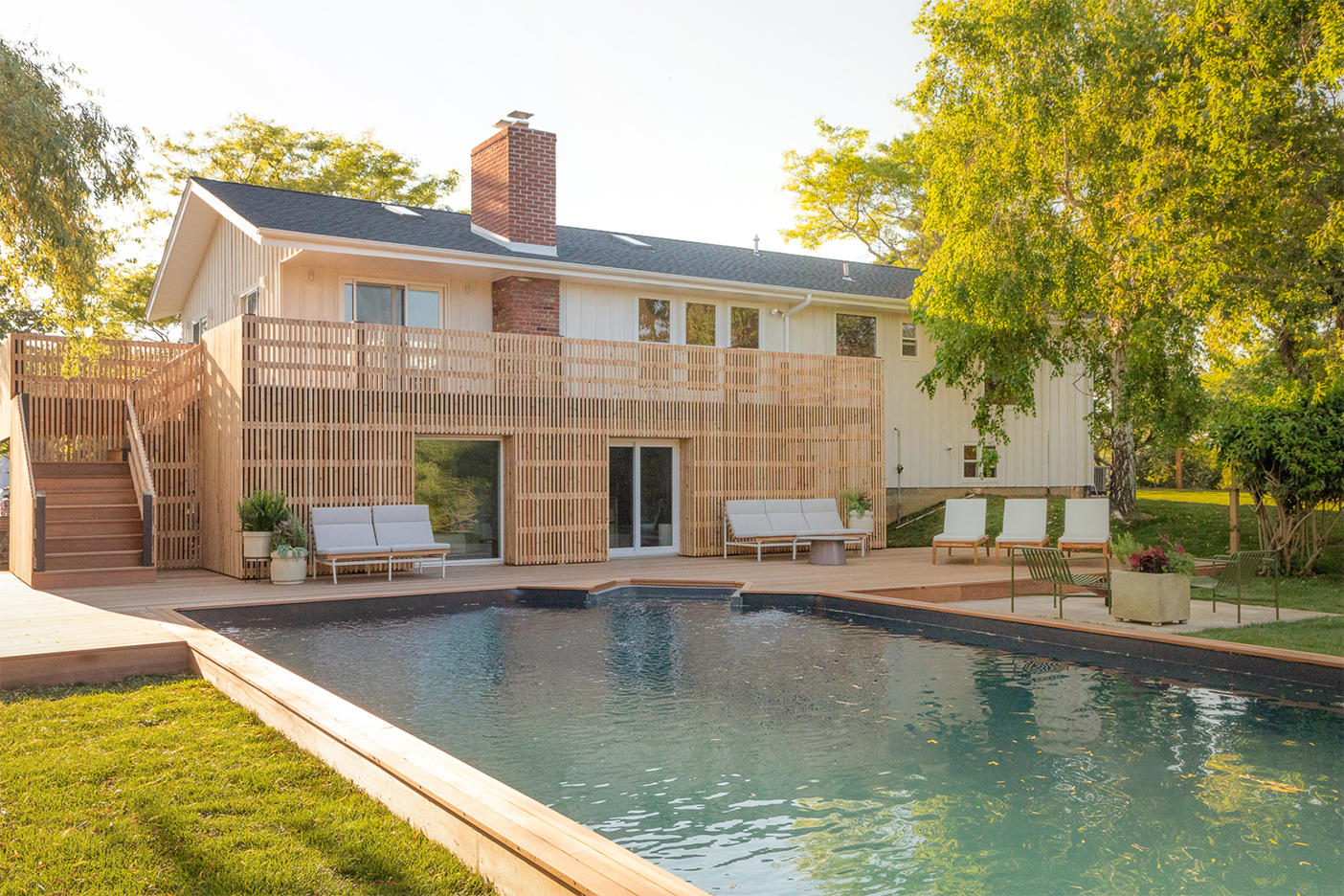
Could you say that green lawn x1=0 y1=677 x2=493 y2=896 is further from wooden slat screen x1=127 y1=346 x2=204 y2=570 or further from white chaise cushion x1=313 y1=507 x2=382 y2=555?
wooden slat screen x1=127 y1=346 x2=204 y2=570

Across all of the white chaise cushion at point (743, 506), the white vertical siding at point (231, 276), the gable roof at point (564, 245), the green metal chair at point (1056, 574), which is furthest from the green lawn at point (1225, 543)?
the white vertical siding at point (231, 276)

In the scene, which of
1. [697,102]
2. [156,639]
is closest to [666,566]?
[156,639]

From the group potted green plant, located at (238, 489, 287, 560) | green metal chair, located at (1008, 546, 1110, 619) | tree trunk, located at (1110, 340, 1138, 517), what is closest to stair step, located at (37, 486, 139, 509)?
potted green plant, located at (238, 489, 287, 560)

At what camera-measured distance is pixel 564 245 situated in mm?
18781

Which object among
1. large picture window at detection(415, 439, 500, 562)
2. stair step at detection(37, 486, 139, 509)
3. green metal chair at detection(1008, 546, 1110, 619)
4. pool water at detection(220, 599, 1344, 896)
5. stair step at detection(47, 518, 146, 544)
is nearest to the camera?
pool water at detection(220, 599, 1344, 896)

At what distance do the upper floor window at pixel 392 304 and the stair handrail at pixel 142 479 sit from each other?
3.51 meters

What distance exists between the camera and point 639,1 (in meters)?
16.6

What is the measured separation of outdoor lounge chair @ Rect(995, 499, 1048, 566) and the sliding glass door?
5294mm

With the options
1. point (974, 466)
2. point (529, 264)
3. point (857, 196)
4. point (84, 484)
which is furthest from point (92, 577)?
point (857, 196)

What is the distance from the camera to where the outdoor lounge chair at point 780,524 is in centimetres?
1670

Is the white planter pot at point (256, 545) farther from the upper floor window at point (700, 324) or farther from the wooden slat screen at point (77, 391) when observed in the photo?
the upper floor window at point (700, 324)

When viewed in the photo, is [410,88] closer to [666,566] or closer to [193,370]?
[193,370]

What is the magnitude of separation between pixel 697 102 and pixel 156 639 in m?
15.7

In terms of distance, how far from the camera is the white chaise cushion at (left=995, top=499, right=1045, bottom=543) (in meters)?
15.4
